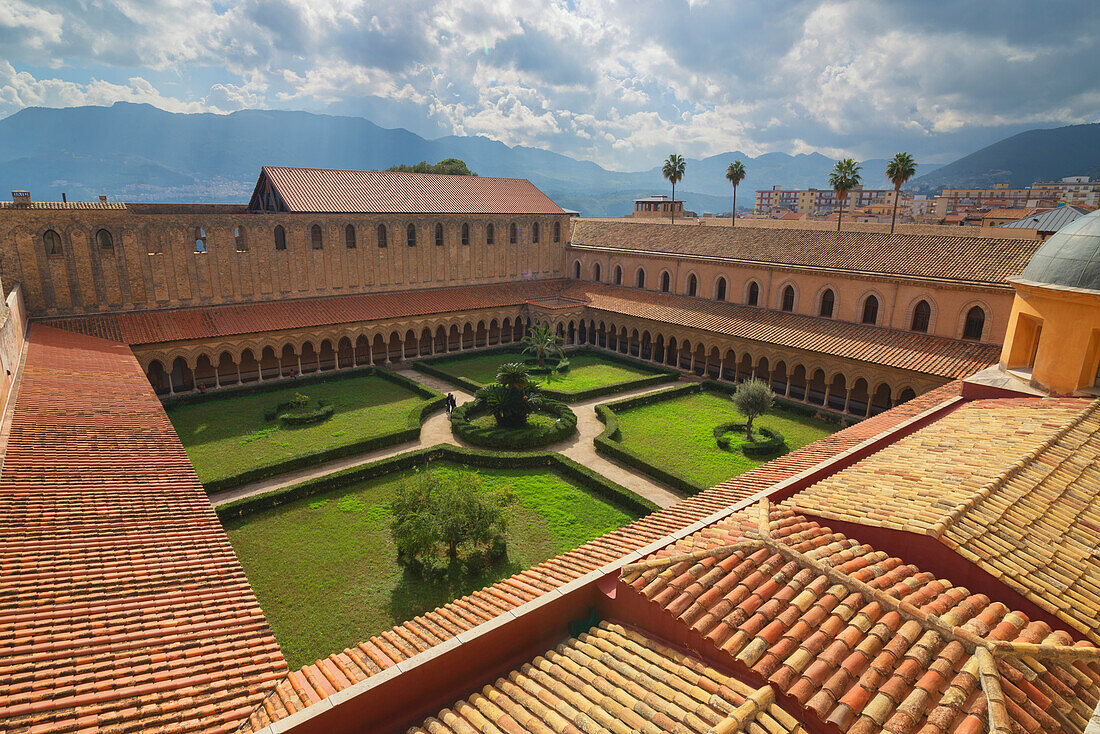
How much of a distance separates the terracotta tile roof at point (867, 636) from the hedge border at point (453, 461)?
11.6 m

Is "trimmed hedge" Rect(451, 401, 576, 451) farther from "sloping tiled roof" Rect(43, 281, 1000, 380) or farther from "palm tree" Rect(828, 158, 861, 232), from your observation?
"palm tree" Rect(828, 158, 861, 232)

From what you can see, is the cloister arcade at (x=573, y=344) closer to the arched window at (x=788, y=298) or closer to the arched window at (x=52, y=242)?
the arched window at (x=788, y=298)

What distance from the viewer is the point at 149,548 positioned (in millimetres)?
9906

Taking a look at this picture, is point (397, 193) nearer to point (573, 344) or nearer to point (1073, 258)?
point (573, 344)

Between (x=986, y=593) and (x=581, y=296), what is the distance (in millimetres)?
35314

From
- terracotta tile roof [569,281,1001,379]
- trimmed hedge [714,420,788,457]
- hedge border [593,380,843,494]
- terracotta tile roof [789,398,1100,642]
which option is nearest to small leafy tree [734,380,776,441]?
trimmed hedge [714,420,788,457]

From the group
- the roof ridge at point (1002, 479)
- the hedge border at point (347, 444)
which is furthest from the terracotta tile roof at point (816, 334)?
the hedge border at point (347, 444)

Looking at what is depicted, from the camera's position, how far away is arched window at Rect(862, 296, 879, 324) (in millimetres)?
27836

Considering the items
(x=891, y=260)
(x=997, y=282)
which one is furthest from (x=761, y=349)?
(x=997, y=282)

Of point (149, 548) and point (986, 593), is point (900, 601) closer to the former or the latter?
point (986, 593)

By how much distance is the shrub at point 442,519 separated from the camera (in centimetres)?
1430

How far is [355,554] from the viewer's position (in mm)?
15789

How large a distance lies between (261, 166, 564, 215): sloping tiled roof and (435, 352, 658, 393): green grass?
35.4 ft

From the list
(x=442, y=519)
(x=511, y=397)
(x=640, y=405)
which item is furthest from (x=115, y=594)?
(x=640, y=405)
